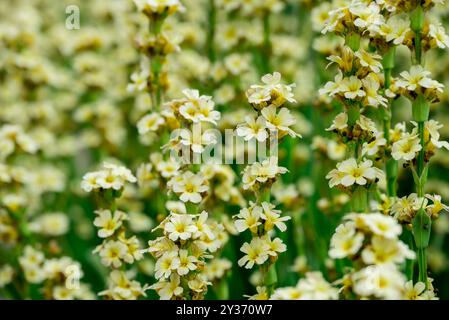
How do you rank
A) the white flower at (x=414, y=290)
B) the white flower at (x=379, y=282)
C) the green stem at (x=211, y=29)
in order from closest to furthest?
the white flower at (x=379, y=282) < the white flower at (x=414, y=290) < the green stem at (x=211, y=29)

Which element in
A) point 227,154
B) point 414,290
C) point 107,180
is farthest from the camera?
point 227,154

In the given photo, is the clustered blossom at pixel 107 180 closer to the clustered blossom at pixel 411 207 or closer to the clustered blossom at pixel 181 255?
the clustered blossom at pixel 181 255

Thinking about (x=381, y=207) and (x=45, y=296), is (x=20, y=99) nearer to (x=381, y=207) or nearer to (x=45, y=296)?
(x=45, y=296)

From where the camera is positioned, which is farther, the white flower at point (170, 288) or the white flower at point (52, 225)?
the white flower at point (52, 225)

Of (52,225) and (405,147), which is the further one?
(52,225)

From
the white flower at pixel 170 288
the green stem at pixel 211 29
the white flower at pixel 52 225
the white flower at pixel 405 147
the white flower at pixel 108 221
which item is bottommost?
the white flower at pixel 52 225

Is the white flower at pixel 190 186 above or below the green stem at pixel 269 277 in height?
above

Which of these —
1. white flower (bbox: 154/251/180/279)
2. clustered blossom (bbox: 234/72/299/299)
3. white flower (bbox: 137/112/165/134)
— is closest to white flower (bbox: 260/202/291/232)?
clustered blossom (bbox: 234/72/299/299)

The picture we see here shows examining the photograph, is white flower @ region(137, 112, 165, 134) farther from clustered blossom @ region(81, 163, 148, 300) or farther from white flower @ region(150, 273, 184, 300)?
white flower @ region(150, 273, 184, 300)

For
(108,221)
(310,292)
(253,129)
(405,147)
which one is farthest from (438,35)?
(108,221)

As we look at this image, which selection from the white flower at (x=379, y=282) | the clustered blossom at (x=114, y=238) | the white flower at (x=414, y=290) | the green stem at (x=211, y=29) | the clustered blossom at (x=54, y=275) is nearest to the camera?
the white flower at (x=379, y=282)

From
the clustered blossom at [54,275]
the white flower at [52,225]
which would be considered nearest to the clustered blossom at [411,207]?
the clustered blossom at [54,275]

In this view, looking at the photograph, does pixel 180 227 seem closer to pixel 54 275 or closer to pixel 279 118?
pixel 279 118
